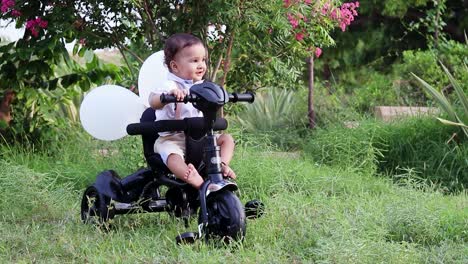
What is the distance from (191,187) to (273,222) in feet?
1.56

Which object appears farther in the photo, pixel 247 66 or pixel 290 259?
pixel 247 66

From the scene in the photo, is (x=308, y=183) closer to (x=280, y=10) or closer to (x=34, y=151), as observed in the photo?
(x=280, y=10)

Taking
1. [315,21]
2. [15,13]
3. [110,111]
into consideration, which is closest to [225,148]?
[110,111]

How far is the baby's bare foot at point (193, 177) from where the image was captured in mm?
4141

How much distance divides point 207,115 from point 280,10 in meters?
1.68

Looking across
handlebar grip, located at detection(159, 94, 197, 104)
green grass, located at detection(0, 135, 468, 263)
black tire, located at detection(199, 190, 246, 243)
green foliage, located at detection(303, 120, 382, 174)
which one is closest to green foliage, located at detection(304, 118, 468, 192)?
green foliage, located at detection(303, 120, 382, 174)

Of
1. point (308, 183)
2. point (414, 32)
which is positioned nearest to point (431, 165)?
point (308, 183)

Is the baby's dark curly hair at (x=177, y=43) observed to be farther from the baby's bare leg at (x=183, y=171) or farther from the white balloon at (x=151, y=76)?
the baby's bare leg at (x=183, y=171)

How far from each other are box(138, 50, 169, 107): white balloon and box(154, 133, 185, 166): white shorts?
0.90ft

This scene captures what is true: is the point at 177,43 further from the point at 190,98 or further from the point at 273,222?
the point at 273,222

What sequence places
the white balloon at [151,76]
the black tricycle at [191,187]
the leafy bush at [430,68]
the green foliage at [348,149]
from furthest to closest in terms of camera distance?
the leafy bush at [430,68] → the green foliage at [348,149] → the white balloon at [151,76] → the black tricycle at [191,187]

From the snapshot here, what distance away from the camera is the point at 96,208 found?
15.3 ft

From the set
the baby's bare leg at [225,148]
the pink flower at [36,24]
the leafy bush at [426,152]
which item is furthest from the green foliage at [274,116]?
the baby's bare leg at [225,148]

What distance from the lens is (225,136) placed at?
444cm
